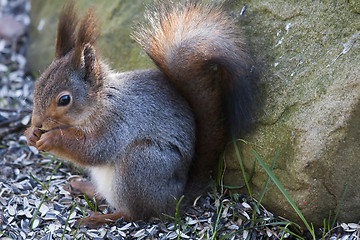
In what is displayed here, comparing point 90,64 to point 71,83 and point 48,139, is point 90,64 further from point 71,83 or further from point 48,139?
point 48,139

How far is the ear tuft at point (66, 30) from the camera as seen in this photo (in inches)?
81.9

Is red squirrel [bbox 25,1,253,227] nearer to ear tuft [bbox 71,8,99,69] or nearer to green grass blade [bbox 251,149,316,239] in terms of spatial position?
ear tuft [bbox 71,8,99,69]

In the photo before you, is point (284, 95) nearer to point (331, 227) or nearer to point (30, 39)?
point (331, 227)

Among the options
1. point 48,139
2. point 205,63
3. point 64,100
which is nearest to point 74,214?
point 48,139

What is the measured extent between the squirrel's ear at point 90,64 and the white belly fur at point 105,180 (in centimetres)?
40

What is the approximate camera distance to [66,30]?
2109mm

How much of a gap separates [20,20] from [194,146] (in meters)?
2.71

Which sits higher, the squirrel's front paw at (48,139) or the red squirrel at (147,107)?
the red squirrel at (147,107)

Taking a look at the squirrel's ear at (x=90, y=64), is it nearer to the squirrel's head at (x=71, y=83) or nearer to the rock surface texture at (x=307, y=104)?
the squirrel's head at (x=71, y=83)

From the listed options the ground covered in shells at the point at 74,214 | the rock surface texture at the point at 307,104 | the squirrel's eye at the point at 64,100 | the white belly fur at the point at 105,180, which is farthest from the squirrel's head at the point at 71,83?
the rock surface texture at the point at 307,104

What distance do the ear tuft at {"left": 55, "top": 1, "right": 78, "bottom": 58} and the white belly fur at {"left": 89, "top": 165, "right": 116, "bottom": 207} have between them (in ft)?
1.87

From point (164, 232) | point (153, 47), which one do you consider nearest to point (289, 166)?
point (164, 232)

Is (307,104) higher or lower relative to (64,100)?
higher

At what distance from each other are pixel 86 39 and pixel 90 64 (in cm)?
11
